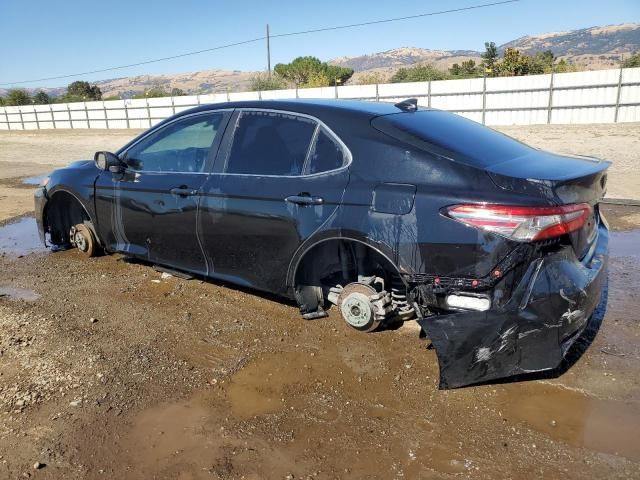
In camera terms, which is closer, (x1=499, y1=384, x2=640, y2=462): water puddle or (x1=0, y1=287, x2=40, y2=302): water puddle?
(x1=499, y1=384, x2=640, y2=462): water puddle

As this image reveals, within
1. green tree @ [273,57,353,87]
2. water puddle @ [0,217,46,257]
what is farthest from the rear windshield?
green tree @ [273,57,353,87]

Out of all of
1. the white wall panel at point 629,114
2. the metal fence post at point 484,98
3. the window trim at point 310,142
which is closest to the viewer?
the window trim at point 310,142

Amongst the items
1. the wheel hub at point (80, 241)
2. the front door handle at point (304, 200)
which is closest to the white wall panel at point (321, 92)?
the wheel hub at point (80, 241)

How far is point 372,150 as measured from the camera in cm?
331

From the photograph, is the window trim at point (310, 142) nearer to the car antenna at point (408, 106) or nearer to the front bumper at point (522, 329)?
the car antenna at point (408, 106)

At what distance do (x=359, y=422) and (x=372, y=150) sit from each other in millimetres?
1619

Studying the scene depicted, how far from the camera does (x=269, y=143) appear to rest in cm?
388

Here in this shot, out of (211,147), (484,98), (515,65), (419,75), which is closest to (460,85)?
(484,98)

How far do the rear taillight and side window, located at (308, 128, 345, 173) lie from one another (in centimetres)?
94

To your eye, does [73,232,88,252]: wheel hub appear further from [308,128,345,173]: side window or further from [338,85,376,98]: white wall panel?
[338,85,376,98]: white wall panel

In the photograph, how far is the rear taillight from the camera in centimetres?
275

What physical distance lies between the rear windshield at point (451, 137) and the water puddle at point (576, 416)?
1.35 meters

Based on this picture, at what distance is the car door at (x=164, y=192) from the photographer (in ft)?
14.0

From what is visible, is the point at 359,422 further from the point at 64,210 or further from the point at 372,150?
the point at 64,210
